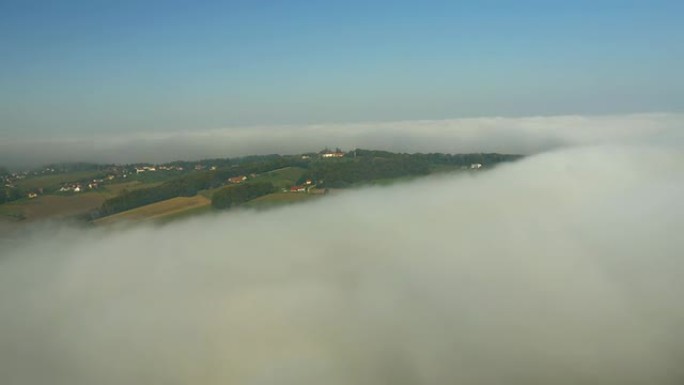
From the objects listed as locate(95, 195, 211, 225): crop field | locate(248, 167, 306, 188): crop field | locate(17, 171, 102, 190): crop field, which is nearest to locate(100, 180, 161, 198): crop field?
locate(95, 195, 211, 225): crop field

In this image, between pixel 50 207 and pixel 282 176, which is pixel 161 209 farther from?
pixel 282 176

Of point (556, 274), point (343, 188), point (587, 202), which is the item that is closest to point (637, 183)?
point (587, 202)

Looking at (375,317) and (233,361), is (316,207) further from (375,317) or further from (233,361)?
(233,361)

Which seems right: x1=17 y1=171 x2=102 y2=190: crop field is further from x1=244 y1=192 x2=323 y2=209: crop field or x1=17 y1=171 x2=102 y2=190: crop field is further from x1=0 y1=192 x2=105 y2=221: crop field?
x1=244 y1=192 x2=323 y2=209: crop field

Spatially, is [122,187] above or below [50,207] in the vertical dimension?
above

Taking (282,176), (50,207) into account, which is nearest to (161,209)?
(50,207)

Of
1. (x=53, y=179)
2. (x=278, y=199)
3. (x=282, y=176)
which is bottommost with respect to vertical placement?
(x=278, y=199)
